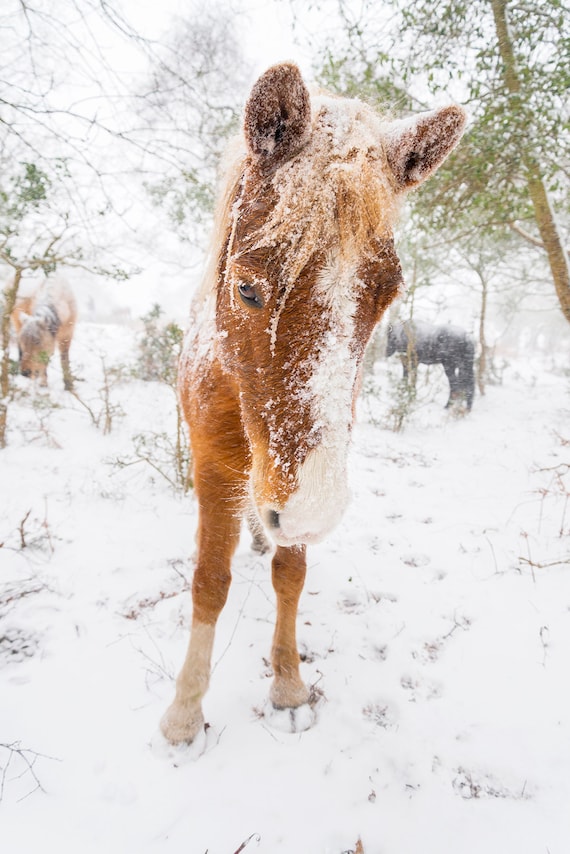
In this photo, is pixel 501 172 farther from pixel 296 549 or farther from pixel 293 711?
pixel 293 711

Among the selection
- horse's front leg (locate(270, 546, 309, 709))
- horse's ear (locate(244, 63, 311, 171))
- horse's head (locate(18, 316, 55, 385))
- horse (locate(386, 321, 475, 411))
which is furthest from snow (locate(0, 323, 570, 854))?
horse (locate(386, 321, 475, 411))

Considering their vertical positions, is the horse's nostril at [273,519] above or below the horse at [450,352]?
below

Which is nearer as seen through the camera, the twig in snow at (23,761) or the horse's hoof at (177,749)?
the twig in snow at (23,761)

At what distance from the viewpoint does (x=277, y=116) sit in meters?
1.25

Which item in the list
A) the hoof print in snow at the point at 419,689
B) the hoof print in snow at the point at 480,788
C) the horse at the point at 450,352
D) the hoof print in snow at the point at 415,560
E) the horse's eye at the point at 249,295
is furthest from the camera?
the horse at the point at 450,352

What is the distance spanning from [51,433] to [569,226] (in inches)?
393

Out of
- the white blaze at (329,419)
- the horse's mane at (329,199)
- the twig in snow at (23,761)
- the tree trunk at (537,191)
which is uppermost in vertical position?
the tree trunk at (537,191)

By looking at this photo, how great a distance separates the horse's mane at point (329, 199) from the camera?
3.76 ft

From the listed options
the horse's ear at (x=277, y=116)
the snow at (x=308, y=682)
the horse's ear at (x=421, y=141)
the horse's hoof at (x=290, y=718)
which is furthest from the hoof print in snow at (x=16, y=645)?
the horse's ear at (x=421, y=141)

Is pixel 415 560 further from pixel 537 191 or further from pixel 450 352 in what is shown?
pixel 450 352

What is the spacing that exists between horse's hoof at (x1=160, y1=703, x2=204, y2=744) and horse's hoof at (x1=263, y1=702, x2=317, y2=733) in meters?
0.35

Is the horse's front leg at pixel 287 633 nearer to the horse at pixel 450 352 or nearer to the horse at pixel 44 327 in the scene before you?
the horse at pixel 44 327

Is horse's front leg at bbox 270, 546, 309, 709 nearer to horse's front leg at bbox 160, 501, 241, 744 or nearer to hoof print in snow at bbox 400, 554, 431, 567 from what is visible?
horse's front leg at bbox 160, 501, 241, 744

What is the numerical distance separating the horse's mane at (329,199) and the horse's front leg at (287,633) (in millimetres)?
1670
